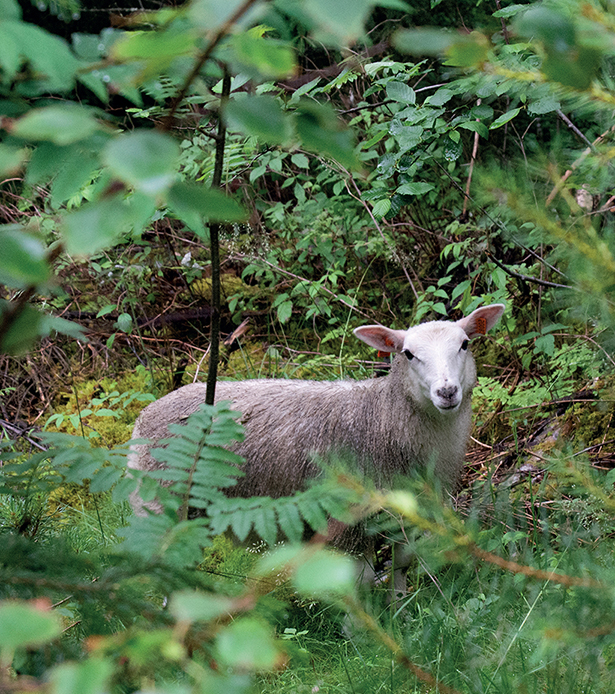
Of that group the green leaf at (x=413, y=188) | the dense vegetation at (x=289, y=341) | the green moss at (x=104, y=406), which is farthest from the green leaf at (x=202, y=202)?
the green moss at (x=104, y=406)

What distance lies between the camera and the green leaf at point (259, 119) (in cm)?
60

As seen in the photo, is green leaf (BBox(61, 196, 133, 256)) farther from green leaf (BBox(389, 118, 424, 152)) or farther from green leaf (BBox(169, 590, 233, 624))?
green leaf (BBox(389, 118, 424, 152))

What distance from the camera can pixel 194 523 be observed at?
97cm

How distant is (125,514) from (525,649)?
2638 millimetres

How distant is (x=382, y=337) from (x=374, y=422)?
482 mm

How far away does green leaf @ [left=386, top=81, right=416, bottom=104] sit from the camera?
2707 mm

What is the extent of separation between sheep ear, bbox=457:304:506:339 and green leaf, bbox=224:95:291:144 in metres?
3.04

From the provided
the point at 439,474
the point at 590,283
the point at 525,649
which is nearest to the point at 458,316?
the point at 439,474

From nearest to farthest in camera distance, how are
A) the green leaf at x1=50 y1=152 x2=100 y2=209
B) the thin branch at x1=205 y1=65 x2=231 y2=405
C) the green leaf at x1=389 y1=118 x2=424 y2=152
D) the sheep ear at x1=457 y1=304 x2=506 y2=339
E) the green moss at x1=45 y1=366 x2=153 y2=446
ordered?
the green leaf at x1=50 y1=152 x2=100 y2=209 < the thin branch at x1=205 y1=65 x2=231 y2=405 < the green leaf at x1=389 y1=118 x2=424 y2=152 < the sheep ear at x1=457 y1=304 x2=506 y2=339 < the green moss at x1=45 y1=366 x2=153 y2=446

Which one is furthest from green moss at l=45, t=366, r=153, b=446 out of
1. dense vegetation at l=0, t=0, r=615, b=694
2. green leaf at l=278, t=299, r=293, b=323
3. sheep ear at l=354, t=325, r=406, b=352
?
sheep ear at l=354, t=325, r=406, b=352

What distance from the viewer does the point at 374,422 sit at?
3.62 m

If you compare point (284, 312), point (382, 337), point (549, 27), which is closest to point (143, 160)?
point (549, 27)

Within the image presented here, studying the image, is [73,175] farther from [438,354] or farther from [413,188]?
[438,354]

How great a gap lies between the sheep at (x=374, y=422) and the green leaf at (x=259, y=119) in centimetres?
273
